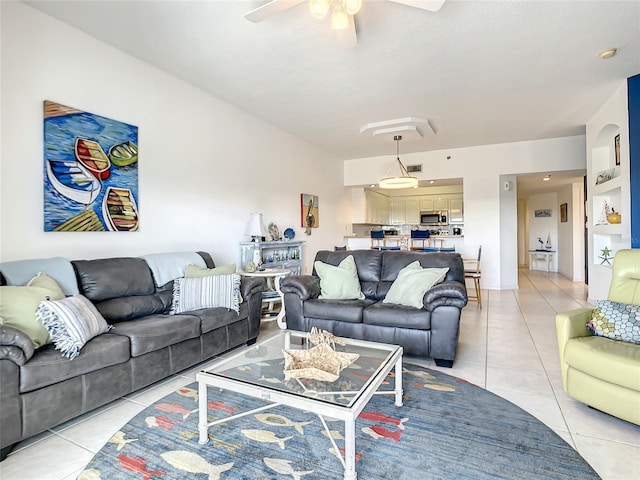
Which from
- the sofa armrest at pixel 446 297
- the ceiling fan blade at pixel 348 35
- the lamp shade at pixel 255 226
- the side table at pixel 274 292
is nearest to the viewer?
the ceiling fan blade at pixel 348 35

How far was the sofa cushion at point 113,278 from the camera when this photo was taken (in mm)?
2572

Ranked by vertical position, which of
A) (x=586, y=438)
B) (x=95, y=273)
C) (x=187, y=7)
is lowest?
(x=586, y=438)

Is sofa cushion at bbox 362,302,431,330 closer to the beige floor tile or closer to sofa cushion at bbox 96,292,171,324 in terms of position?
sofa cushion at bbox 96,292,171,324

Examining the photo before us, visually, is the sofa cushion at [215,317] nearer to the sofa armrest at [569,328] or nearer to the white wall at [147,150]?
the white wall at [147,150]

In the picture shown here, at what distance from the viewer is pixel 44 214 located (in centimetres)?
265

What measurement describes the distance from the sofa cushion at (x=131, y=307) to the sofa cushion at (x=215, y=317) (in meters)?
0.32

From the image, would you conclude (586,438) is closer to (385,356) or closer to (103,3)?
(385,356)

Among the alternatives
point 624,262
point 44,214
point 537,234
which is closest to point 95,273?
point 44,214

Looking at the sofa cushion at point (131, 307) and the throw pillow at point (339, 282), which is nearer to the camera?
the sofa cushion at point (131, 307)

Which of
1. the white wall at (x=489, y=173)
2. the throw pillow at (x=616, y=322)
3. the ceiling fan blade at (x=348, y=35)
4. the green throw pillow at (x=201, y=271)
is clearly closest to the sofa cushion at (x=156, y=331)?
the green throw pillow at (x=201, y=271)

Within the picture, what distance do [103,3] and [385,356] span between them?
3.26m

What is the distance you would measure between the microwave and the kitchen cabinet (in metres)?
0.14

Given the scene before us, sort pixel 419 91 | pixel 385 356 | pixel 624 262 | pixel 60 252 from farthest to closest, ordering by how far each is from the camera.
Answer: pixel 419 91 → pixel 60 252 → pixel 624 262 → pixel 385 356

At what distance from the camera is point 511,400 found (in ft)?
7.48
